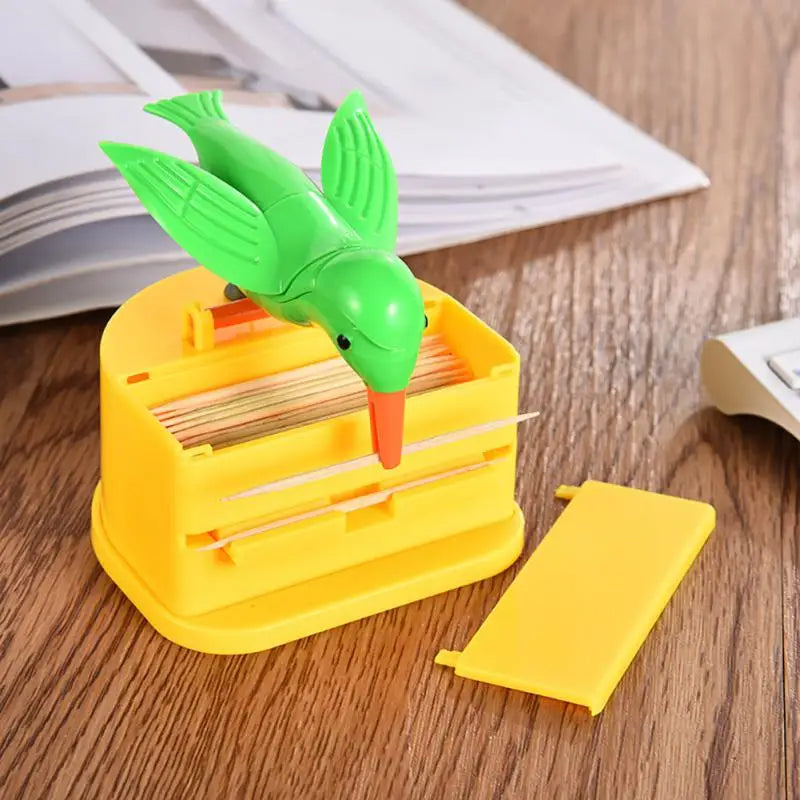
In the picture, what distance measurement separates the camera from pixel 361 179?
59 centimetres

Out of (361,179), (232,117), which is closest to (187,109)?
(361,179)

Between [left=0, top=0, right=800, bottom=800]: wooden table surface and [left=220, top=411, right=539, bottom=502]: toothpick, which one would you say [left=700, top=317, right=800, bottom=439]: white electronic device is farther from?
[left=220, top=411, right=539, bottom=502]: toothpick

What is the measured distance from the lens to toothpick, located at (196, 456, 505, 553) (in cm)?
57

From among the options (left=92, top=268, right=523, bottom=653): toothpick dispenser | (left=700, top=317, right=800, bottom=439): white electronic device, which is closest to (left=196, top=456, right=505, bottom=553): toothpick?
(left=92, top=268, right=523, bottom=653): toothpick dispenser

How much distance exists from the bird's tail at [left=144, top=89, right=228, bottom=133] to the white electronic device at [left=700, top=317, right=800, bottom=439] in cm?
26

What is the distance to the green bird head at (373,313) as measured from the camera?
51cm

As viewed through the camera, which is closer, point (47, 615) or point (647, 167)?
point (47, 615)

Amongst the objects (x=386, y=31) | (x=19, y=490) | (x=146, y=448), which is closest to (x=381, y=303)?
(x=146, y=448)

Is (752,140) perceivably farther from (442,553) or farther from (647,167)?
(442,553)

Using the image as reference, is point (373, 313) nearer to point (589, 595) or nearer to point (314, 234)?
point (314, 234)

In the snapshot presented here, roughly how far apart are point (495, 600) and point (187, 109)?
9.5 inches

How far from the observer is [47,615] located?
59 centimetres

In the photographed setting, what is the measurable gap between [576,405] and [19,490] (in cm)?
27

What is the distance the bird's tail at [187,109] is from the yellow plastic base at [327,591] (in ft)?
0.54
